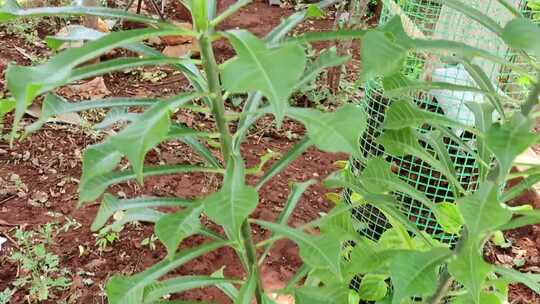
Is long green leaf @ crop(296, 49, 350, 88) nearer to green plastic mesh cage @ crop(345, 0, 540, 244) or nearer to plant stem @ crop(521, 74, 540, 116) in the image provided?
plant stem @ crop(521, 74, 540, 116)

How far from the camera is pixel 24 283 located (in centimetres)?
231

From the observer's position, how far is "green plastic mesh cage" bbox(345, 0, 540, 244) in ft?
7.82

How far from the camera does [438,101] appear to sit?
242 centimetres

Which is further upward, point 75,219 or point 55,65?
point 55,65

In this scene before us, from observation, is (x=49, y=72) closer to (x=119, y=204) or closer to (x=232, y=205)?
(x=232, y=205)

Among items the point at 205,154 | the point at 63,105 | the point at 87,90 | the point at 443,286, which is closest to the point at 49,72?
the point at 63,105

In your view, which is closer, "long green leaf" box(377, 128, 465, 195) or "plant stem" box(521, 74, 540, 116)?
"plant stem" box(521, 74, 540, 116)

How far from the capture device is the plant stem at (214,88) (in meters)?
1.09

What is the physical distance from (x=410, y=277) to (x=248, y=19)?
4.32m

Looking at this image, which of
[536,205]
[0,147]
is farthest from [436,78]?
[0,147]

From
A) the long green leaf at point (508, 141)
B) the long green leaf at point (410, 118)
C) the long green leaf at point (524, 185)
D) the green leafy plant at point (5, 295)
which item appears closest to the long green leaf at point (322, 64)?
the long green leaf at point (410, 118)

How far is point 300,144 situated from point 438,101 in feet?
4.00

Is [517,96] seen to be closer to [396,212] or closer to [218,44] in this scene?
[396,212]

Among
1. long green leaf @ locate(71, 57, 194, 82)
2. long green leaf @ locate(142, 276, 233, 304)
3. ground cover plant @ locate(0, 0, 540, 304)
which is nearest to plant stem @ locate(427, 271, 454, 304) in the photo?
ground cover plant @ locate(0, 0, 540, 304)
